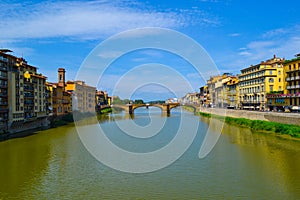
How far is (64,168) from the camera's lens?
44.1ft

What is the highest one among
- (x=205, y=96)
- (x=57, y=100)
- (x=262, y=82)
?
(x=262, y=82)

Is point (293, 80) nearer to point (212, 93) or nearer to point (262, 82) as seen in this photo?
point (262, 82)

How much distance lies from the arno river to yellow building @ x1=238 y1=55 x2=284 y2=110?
18529 millimetres

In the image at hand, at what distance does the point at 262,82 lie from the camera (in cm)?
3597

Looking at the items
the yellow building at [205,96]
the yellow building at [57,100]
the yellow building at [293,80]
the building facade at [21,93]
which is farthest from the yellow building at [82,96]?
the yellow building at [293,80]

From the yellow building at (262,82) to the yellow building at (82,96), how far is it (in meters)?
27.4

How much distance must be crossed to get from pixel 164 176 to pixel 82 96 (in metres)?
42.6

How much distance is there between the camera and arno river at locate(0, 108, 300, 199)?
32.7ft

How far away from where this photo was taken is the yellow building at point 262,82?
35125 mm

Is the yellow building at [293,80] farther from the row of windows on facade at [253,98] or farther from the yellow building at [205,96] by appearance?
the yellow building at [205,96]

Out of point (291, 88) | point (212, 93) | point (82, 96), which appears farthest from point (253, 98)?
point (82, 96)

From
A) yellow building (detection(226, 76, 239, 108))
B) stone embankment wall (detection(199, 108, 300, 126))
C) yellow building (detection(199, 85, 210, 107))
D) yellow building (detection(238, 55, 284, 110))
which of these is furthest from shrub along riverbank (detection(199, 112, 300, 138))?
yellow building (detection(199, 85, 210, 107))

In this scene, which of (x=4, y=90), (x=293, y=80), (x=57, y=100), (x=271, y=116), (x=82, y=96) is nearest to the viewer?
(x=4, y=90)

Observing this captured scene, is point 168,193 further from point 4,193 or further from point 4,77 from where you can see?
point 4,77
